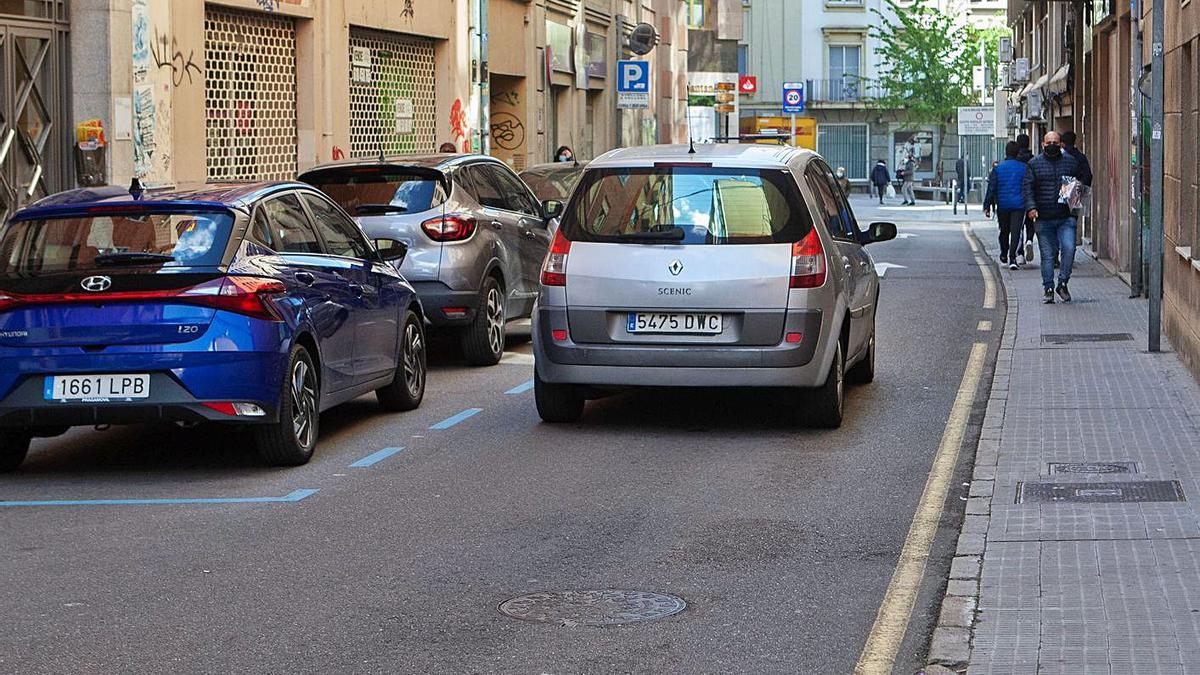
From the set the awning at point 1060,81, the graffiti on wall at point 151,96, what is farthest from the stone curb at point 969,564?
the awning at point 1060,81

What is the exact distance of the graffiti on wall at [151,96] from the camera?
18391 millimetres

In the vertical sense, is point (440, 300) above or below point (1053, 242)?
below

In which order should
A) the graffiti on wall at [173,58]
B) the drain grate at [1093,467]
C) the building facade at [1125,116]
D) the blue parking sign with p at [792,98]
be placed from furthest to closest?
the blue parking sign with p at [792,98], the graffiti on wall at [173,58], the building facade at [1125,116], the drain grate at [1093,467]

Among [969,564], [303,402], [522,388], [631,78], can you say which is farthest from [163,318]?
[631,78]

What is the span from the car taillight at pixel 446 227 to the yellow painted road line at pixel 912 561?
409 centimetres

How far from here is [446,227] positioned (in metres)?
14.6

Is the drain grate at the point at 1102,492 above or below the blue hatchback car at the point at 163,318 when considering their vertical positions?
below

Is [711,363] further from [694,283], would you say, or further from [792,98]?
[792,98]

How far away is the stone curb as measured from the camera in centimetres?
607

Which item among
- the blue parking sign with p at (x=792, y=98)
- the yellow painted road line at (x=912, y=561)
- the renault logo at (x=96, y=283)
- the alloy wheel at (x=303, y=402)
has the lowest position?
the yellow painted road line at (x=912, y=561)

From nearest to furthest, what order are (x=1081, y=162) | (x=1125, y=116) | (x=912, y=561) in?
(x=912, y=561), (x=1081, y=162), (x=1125, y=116)

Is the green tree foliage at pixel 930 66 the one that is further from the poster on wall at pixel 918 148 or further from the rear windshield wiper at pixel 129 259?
the rear windshield wiper at pixel 129 259

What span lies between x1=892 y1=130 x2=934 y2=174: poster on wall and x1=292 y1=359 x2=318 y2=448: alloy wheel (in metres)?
77.2

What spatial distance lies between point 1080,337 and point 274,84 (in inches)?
411
